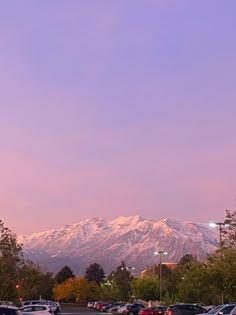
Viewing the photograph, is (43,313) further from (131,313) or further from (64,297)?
(64,297)

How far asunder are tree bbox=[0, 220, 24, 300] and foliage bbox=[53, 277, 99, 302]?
12682 centimetres

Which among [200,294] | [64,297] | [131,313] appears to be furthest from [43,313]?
[64,297]

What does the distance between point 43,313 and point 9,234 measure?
15696mm

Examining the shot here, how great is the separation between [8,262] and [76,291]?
432 feet

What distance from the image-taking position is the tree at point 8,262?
5491 cm

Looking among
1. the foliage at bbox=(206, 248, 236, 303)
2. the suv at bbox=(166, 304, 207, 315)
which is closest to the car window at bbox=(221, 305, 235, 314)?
the suv at bbox=(166, 304, 207, 315)

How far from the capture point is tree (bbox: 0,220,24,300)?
54.9 m

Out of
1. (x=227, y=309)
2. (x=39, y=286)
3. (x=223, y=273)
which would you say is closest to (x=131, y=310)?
(x=223, y=273)

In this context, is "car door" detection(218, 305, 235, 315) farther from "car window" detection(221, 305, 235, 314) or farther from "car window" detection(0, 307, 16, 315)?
"car window" detection(0, 307, 16, 315)

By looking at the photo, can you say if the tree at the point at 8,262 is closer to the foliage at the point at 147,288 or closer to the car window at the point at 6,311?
the car window at the point at 6,311

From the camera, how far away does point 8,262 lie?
56.2 meters

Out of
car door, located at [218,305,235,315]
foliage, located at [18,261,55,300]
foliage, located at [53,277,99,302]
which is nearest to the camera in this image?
car door, located at [218,305,235,315]

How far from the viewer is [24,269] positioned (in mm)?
62438

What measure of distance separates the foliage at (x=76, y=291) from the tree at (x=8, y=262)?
127m
